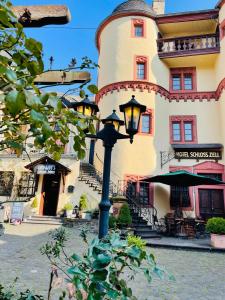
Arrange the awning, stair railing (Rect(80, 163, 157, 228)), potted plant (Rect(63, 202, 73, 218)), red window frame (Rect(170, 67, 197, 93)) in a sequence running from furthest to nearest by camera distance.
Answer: red window frame (Rect(170, 67, 197, 93)) → the awning → potted plant (Rect(63, 202, 73, 218)) → stair railing (Rect(80, 163, 157, 228))

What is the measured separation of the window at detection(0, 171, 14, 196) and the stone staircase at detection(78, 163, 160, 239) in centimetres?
489

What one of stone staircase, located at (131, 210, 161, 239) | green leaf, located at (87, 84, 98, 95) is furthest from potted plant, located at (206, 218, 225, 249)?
green leaf, located at (87, 84, 98, 95)

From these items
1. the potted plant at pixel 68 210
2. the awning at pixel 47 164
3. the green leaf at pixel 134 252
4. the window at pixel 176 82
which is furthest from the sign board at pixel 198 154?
the green leaf at pixel 134 252

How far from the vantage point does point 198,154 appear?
52.1 feet

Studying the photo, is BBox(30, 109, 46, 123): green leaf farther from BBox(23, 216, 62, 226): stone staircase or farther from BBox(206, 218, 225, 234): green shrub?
BBox(23, 216, 62, 226): stone staircase

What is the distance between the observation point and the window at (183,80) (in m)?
17.5

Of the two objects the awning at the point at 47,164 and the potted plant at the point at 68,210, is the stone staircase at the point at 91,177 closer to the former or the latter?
the awning at the point at 47,164

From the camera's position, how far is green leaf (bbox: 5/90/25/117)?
0.90 metres

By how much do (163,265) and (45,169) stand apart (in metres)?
10.9

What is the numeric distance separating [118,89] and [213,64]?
7.11m

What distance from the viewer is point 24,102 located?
970mm

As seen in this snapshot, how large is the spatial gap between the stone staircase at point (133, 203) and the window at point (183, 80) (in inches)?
317

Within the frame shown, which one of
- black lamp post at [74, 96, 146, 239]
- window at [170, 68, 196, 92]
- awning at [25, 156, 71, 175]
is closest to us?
black lamp post at [74, 96, 146, 239]

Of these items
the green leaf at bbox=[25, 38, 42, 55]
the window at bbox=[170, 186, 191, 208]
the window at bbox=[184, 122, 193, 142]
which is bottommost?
the green leaf at bbox=[25, 38, 42, 55]
